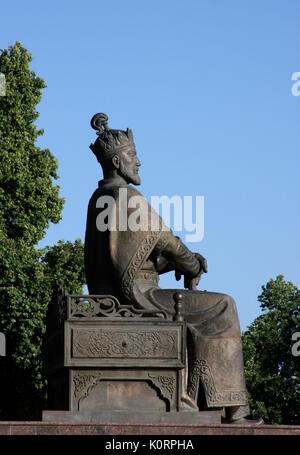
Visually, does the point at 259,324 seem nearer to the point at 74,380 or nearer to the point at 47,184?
the point at 47,184

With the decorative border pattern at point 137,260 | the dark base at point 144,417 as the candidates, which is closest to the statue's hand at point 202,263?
the decorative border pattern at point 137,260

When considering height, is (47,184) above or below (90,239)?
above

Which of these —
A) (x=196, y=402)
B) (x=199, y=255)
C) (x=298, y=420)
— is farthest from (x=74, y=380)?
(x=298, y=420)

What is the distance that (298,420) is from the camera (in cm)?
3894

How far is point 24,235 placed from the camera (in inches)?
1072

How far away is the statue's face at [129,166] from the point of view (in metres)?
13.2

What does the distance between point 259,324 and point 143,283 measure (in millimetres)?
31193

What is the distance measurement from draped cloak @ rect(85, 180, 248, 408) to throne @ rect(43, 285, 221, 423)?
0.41 metres

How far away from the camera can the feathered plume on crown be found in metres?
13.3

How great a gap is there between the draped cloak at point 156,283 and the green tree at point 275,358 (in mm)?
26619

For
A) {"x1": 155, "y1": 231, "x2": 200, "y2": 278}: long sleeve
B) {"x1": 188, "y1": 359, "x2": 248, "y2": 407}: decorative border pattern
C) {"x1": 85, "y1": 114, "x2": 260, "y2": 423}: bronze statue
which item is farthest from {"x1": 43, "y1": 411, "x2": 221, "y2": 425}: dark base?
{"x1": 155, "y1": 231, "x2": 200, "y2": 278}: long sleeve

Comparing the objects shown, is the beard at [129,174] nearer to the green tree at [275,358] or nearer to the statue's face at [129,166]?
the statue's face at [129,166]

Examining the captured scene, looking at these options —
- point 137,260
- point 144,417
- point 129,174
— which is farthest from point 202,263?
point 144,417

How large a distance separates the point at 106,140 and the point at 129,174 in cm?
54
